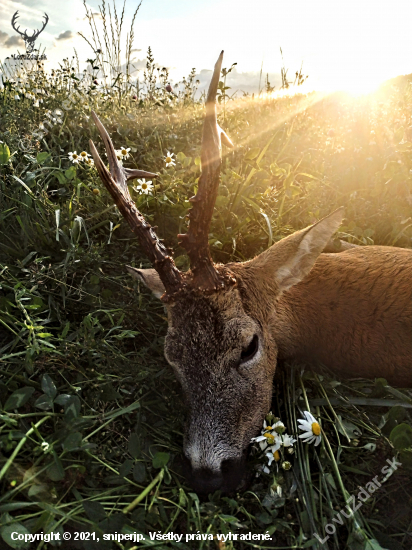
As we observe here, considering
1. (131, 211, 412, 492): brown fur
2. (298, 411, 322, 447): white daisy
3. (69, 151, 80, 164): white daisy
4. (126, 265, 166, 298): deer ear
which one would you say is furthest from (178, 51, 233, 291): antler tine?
(69, 151, 80, 164): white daisy

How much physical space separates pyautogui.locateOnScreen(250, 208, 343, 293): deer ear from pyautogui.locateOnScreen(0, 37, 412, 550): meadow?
0.71 m

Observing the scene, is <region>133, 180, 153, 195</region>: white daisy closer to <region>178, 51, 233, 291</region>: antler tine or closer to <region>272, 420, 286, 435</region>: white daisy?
<region>178, 51, 233, 291</region>: antler tine

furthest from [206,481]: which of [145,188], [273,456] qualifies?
[145,188]

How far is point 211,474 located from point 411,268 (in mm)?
2253

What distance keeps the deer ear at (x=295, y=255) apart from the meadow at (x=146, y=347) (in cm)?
71

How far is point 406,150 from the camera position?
562 centimetres

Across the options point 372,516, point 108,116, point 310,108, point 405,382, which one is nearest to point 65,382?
point 372,516

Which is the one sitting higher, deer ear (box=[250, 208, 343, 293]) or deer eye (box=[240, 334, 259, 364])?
deer ear (box=[250, 208, 343, 293])

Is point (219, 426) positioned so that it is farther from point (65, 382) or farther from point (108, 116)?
point (108, 116)

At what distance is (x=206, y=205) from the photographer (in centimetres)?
256

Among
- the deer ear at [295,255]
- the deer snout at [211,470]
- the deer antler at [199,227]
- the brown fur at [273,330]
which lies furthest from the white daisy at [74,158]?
the deer snout at [211,470]

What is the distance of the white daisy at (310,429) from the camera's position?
2.62m

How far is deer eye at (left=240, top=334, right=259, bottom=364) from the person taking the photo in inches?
109

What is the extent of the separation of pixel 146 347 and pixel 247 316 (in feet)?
3.25
